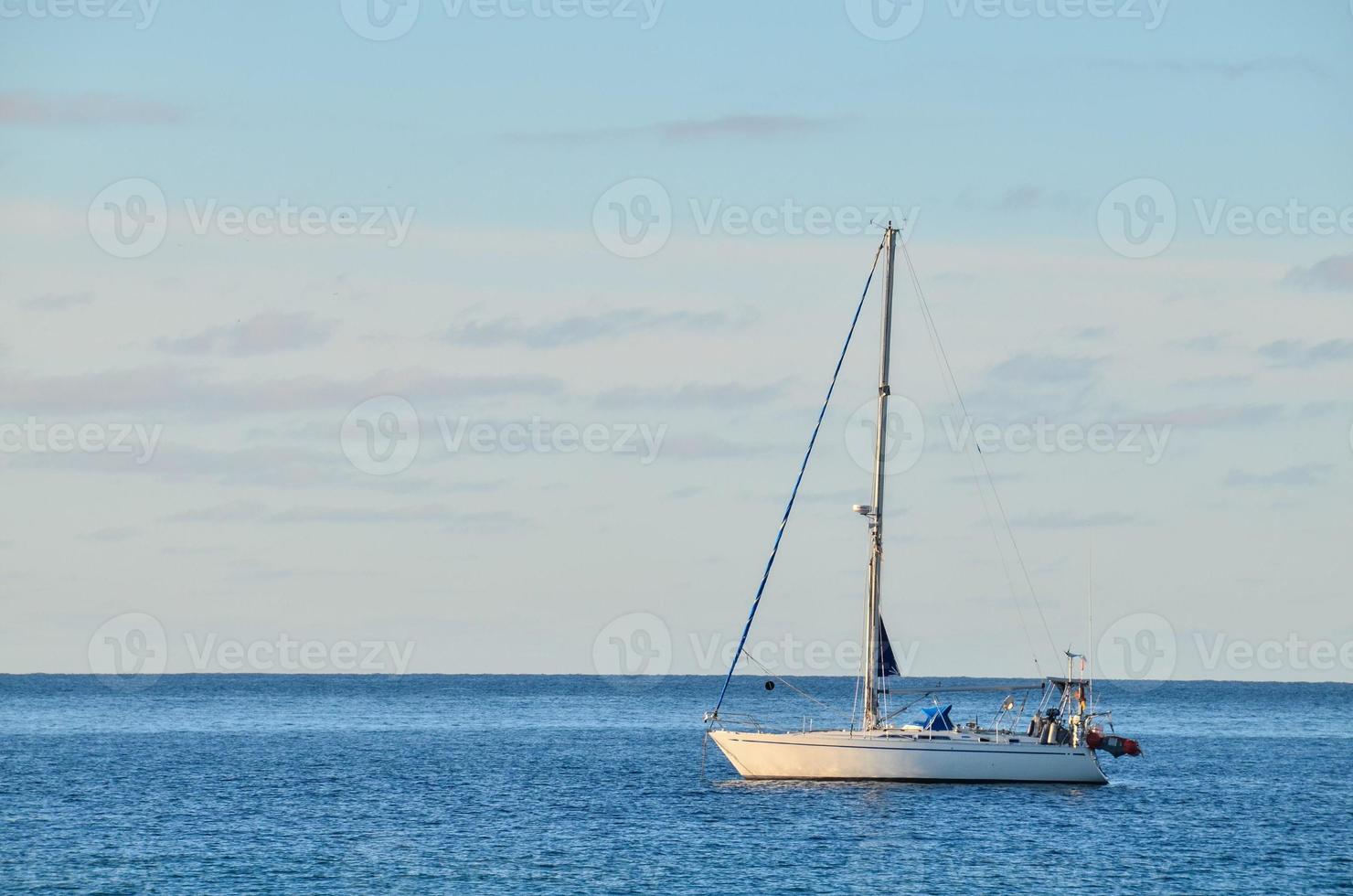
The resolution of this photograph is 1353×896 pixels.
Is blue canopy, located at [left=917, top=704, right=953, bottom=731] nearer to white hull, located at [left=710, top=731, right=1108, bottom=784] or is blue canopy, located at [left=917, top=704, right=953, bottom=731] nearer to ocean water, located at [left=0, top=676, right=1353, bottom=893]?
white hull, located at [left=710, top=731, right=1108, bottom=784]

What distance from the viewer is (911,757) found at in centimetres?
7531

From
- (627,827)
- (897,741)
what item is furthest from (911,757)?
(627,827)

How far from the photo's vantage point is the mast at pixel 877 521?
7625 centimetres

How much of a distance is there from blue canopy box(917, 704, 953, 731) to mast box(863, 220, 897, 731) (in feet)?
7.14

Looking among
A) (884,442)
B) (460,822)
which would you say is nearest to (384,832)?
(460,822)

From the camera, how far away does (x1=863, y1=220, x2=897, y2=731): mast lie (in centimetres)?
7625

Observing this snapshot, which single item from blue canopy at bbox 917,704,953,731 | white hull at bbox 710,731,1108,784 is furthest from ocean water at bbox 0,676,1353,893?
blue canopy at bbox 917,704,953,731

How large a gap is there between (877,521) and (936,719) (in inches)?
340

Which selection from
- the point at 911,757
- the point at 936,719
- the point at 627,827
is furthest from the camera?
the point at 936,719

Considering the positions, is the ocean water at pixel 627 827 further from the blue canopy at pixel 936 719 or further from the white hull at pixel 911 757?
the blue canopy at pixel 936 719

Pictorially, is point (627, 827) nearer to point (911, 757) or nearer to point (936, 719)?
point (911, 757)

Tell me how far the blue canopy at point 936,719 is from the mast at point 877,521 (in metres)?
2.18

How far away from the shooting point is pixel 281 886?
56.6m

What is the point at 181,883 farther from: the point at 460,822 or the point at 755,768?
the point at 755,768
